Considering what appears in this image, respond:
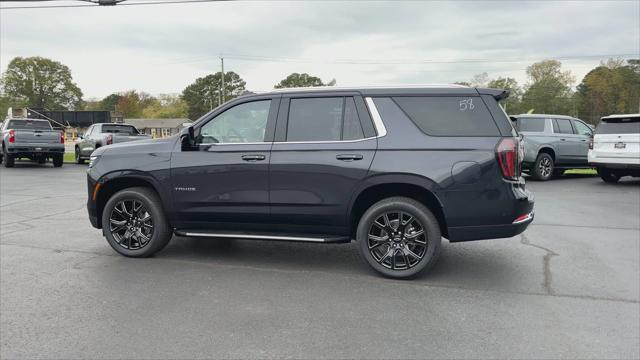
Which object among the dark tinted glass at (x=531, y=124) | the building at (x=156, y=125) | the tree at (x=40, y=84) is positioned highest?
the tree at (x=40, y=84)

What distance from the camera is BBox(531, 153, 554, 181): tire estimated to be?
14.6 m

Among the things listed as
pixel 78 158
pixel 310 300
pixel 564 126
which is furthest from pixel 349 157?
pixel 78 158

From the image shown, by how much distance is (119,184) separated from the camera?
6082 mm

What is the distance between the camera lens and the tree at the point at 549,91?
107m

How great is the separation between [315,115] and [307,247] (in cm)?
194

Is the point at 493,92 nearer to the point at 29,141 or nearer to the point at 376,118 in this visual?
the point at 376,118

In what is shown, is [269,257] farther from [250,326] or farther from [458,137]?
[458,137]

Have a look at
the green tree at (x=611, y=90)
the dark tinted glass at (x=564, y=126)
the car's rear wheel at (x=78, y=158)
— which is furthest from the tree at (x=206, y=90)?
the dark tinted glass at (x=564, y=126)

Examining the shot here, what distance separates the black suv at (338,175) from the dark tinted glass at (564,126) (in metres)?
11.2

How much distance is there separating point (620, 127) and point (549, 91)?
105291 mm

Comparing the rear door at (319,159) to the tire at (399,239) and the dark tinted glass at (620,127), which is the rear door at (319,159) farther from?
the dark tinted glass at (620,127)

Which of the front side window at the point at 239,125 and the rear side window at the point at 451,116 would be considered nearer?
the rear side window at the point at 451,116

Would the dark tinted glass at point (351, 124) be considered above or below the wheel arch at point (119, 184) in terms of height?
above

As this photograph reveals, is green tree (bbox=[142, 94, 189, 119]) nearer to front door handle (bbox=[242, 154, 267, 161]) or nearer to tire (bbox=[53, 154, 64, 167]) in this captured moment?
tire (bbox=[53, 154, 64, 167])
